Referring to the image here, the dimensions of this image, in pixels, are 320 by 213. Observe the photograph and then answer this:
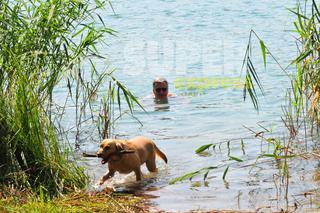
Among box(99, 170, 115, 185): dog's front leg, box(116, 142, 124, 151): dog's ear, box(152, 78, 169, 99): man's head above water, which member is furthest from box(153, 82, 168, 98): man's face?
box(116, 142, 124, 151): dog's ear

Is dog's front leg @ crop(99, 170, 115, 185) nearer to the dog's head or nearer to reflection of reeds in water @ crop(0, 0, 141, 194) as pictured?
the dog's head

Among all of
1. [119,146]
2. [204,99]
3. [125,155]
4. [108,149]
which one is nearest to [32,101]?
[108,149]

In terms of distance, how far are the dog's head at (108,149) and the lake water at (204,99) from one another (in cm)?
43

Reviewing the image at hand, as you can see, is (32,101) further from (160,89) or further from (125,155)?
(160,89)

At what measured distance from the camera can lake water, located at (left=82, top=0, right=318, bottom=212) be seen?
733 centimetres

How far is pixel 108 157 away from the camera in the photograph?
746cm

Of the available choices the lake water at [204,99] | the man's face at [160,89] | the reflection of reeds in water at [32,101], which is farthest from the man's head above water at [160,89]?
the reflection of reeds in water at [32,101]

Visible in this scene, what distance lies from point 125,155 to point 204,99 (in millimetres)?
6432

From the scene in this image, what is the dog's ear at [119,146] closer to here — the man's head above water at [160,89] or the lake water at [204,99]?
the lake water at [204,99]

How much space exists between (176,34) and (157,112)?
26.0ft

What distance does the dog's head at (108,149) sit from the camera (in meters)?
7.39

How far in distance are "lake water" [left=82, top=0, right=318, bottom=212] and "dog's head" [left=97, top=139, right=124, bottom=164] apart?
1.40 feet

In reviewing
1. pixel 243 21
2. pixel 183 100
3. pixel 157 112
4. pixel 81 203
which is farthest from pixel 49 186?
pixel 243 21

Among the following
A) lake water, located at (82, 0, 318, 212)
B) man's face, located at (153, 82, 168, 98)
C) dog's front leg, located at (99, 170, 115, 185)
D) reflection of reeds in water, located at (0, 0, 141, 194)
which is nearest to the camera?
reflection of reeds in water, located at (0, 0, 141, 194)
